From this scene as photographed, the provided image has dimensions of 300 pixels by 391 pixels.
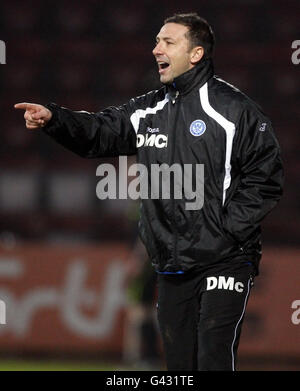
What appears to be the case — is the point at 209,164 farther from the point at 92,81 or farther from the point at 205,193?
the point at 92,81

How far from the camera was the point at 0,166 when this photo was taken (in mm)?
10633

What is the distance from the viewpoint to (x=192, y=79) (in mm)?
A: 4945

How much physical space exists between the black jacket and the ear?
Answer: 0.10 feet

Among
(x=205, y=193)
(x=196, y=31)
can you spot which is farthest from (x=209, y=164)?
(x=196, y=31)

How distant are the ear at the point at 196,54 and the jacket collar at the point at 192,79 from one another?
2 cm

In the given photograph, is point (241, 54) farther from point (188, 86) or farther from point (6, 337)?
point (188, 86)

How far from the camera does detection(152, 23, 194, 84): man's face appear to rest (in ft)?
16.3

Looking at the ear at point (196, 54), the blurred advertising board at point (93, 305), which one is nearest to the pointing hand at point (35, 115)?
the ear at point (196, 54)

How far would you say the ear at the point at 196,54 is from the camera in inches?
196

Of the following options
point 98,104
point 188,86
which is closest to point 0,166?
point 98,104

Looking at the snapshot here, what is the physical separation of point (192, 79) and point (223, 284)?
1.02 metres

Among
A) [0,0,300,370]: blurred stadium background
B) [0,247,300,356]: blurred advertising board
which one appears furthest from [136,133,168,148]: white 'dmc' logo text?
[0,0,300,370]: blurred stadium background

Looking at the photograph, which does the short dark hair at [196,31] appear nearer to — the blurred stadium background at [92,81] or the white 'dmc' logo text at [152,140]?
the white 'dmc' logo text at [152,140]

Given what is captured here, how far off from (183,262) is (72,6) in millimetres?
7137
